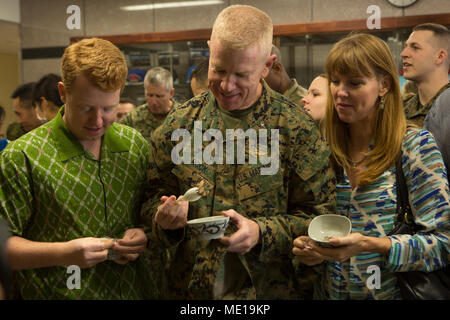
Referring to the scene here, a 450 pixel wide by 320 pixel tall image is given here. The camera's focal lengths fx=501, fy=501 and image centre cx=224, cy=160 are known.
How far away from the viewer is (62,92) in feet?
4.47

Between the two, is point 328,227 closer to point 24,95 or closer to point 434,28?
point 434,28

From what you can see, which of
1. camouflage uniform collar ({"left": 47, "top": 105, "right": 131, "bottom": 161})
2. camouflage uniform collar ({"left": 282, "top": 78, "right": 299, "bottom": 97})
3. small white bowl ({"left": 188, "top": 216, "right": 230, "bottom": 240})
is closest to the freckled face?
camouflage uniform collar ({"left": 47, "top": 105, "right": 131, "bottom": 161})

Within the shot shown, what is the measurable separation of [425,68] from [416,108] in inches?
5.2

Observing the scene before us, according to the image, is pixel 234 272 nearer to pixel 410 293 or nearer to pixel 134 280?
pixel 134 280

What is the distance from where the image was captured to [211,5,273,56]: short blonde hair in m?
1.28

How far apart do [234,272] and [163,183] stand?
326mm

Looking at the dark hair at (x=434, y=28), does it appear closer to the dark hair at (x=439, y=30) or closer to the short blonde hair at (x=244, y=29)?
the dark hair at (x=439, y=30)

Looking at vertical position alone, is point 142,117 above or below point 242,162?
above

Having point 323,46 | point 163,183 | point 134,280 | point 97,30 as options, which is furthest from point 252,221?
point 97,30

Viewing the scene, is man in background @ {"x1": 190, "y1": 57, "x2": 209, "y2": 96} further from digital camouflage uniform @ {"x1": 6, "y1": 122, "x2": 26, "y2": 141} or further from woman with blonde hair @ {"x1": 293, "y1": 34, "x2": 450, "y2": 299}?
digital camouflage uniform @ {"x1": 6, "y1": 122, "x2": 26, "y2": 141}

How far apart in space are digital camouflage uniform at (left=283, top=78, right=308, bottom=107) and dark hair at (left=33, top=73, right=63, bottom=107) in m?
0.69

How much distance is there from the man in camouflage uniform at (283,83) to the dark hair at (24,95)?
73 cm

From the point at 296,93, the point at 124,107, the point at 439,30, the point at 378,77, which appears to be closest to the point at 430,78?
the point at 439,30

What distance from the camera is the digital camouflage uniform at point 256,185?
1.40 meters
